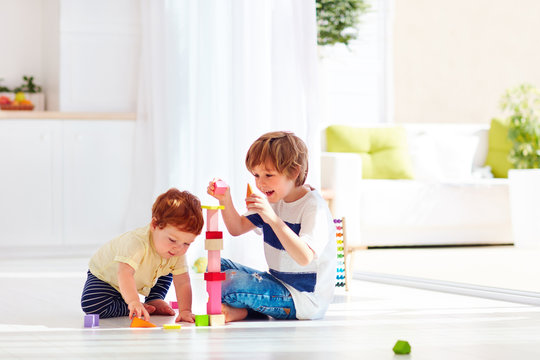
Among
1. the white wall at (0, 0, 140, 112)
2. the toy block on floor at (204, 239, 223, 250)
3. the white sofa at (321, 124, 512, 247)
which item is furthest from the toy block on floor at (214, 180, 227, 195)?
the white wall at (0, 0, 140, 112)

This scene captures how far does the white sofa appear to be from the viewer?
5129 millimetres

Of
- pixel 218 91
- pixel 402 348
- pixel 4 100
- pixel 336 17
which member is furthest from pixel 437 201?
pixel 402 348

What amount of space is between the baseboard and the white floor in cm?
8

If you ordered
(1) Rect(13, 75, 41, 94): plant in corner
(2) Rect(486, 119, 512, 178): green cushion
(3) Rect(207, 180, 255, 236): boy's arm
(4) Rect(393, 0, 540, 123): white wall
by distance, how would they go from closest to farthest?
(3) Rect(207, 180, 255, 236): boy's arm
(1) Rect(13, 75, 41, 94): plant in corner
(2) Rect(486, 119, 512, 178): green cushion
(4) Rect(393, 0, 540, 123): white wall

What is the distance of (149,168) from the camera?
16.5 feet

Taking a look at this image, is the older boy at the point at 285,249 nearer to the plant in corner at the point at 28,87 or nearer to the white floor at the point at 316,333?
the white floor at the point at 316,333

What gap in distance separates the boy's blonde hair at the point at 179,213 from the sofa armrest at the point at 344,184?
2194mm

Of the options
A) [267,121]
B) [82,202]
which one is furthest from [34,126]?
[267,121]

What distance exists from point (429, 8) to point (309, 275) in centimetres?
535

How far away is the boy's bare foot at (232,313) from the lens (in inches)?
→ 95.7

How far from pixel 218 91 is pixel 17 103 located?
170 centimetres

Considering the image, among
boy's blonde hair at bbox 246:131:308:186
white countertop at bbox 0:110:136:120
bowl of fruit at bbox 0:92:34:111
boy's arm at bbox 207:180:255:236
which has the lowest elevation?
boy's arm at bbox 207:180:255:236

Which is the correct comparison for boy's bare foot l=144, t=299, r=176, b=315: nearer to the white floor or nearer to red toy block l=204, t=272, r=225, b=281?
the white floor

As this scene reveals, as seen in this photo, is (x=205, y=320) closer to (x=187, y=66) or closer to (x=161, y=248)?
(x=161, y=248)
